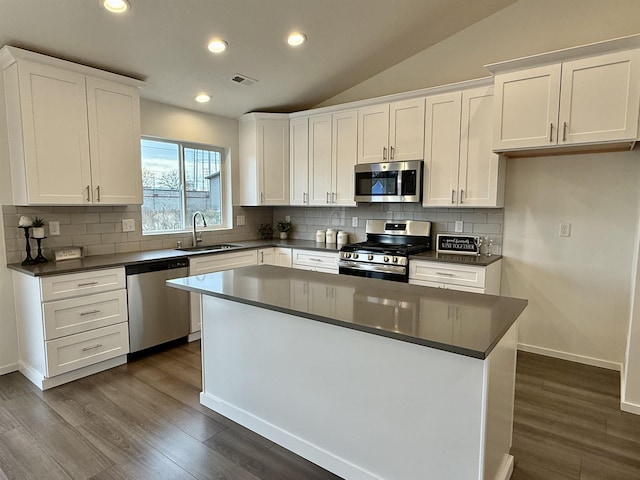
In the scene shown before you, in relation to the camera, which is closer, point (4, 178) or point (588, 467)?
point (588, 467)

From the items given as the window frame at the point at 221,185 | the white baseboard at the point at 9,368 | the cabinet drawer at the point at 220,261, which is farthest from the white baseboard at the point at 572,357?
the white baseboard at the point at 9,368

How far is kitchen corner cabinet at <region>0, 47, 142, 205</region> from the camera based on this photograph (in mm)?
2754

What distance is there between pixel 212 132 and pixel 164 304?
6.96 feet

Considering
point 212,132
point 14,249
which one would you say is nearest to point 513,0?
point 212,132

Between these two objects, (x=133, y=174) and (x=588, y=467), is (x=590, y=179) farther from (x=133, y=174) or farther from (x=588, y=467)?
(x=133, y=174)

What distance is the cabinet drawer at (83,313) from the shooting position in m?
2.76

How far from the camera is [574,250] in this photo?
3230 mm

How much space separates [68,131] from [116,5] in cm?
106

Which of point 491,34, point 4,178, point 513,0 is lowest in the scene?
point 4,178

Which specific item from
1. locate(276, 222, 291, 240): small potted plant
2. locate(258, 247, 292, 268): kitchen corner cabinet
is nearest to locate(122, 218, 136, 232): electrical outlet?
locate(258, 247, 292, 268): kitchen corner cabinet

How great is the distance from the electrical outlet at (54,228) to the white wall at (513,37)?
3.42m

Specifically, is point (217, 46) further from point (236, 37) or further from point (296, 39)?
point (296, 39)

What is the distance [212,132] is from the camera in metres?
4.46

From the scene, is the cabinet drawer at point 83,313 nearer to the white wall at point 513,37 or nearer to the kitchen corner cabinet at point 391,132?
the kitchen corner cabinet at point 391,132
